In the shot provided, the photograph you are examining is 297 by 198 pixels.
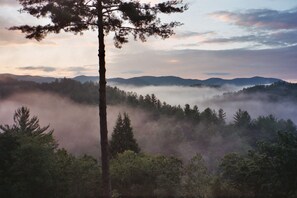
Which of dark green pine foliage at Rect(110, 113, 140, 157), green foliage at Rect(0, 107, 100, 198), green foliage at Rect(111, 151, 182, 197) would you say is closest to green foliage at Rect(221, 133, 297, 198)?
green foliage at Rect(0, 107, 100, 198)

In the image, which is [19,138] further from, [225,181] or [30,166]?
[225,181]

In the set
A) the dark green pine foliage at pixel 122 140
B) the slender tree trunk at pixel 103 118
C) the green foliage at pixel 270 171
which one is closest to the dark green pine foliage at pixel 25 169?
the slender tree trunk at pixel 103 118

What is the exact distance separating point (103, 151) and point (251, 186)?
12142 mm

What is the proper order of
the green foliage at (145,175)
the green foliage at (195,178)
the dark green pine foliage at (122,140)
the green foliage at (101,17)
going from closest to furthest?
the green foliage at (101,17)
the green foliage at (195,178)
the green foliage at (145,175)
the dark green pine foliage at (122,140)

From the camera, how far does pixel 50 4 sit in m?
17.9

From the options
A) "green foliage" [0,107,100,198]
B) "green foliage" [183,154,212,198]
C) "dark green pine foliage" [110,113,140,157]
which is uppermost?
"green foliage" [0,107,100,198]

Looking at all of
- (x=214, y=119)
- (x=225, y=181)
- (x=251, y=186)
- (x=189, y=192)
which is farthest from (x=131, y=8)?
(x=214, y=119)

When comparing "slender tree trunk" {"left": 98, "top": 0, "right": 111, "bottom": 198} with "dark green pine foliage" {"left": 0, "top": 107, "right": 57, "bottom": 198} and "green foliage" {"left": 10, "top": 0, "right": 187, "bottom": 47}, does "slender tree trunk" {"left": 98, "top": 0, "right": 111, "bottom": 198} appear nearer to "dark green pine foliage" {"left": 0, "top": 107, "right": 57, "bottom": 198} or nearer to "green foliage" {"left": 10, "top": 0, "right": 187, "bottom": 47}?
"green foliage" {"left": 10, "top": 0, "right": 187, "bottom": 47}

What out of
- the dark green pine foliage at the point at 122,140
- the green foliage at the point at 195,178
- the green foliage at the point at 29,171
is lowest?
the dark green pine foliage at the point at 122,140

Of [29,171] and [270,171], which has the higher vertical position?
[270,171]

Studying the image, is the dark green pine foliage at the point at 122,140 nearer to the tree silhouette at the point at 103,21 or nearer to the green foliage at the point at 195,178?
the green foliage at the point at 195,178

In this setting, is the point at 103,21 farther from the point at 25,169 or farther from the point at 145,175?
the point at 145,175


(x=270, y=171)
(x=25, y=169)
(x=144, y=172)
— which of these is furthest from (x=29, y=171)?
(x=144, y=172)

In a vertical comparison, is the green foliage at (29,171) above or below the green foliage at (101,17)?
below
